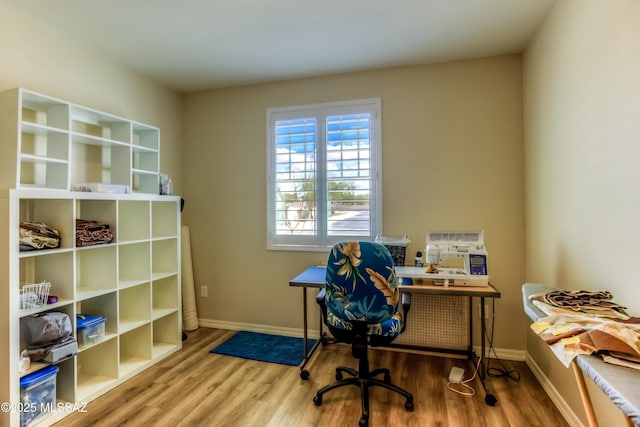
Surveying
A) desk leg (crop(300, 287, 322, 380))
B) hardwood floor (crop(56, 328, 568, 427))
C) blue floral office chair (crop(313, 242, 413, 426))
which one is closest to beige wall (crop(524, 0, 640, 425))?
hardwood floor (crop(56, 328, 568, 427))

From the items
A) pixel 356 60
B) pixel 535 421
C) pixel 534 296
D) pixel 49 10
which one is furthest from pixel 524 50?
pixel 49 10

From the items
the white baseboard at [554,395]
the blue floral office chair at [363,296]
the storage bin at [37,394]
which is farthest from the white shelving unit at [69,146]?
the white baseboard at [554,395]

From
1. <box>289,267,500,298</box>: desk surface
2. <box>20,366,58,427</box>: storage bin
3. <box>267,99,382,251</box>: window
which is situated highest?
<box>267,99,382,251</box>: window

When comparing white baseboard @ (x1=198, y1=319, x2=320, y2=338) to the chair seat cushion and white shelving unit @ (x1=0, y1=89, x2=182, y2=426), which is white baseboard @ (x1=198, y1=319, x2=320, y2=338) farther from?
the chair seat cushion

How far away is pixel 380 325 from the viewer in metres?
1.96

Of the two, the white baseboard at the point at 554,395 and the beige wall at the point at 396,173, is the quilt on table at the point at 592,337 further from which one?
the beige wall at the point at 396,173

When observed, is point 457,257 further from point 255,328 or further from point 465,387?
point 255,328

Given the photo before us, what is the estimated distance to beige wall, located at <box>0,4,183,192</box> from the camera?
6.93 ft

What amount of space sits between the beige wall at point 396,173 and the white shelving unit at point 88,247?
1.88 feet

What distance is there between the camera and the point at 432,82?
2.88 meters

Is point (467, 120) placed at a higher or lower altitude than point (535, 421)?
higher

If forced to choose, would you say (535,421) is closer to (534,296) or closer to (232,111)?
(534,296)

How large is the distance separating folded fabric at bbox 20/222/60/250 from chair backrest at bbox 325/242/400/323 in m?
1.78

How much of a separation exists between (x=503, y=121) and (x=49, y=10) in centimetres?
345
